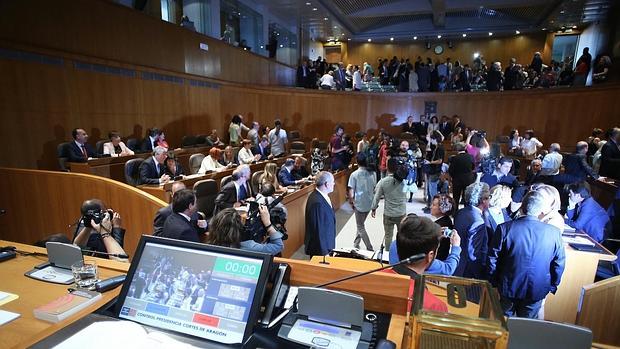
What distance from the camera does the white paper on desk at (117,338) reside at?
1029mm

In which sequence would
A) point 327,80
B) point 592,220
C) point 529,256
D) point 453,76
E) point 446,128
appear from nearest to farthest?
point 529,256
point 592,220
point 446,128
point 453,76
point 327,80

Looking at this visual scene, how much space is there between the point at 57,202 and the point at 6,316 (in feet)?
12.8

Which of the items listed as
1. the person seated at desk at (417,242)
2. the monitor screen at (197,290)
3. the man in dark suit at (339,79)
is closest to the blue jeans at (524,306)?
the person seated at desk at (417,242)

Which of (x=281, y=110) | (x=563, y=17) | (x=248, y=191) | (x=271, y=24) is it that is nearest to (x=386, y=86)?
(x=281, y=110)

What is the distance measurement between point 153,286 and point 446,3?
14.9 meters

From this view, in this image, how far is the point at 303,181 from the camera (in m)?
6.09

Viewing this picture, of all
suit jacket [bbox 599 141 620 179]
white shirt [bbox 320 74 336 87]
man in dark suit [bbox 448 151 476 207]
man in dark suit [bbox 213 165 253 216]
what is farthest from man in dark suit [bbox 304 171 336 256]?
white shirt [bbox 320 74 336 87]

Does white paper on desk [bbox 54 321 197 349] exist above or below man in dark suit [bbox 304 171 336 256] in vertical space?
above

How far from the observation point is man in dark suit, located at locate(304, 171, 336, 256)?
340cm

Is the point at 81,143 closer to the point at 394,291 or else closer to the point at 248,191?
the point at 248,191

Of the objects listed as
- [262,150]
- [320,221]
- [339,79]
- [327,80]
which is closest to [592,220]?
[320,221]

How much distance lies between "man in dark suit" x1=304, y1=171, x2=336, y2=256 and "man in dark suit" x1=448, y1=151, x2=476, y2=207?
356 centimetres

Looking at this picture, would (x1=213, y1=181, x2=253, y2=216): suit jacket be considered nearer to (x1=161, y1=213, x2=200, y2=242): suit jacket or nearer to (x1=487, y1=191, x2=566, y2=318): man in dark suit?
(x1=161, y1=213, x2=200, y2=242): suit jacket

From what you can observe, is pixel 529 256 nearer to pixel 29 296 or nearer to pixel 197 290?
pixel 197 290
